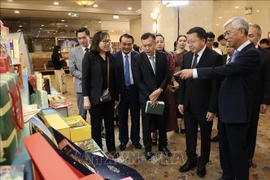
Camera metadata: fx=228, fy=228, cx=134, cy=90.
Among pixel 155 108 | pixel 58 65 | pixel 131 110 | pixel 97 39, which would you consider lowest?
pixel 131 110

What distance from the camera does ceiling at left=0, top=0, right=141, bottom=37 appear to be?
388 inches

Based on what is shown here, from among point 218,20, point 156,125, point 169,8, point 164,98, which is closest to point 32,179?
point 164,98

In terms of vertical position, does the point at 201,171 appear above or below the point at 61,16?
below

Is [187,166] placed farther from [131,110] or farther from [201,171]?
[131,110]

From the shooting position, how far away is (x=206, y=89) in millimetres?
2205

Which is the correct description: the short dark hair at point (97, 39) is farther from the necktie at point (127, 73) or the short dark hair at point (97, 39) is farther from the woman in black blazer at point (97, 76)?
the necktie at point (127, 73)

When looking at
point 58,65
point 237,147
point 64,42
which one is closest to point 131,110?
point 237,147

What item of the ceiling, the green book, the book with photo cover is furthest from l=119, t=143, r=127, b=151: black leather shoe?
the ceiling

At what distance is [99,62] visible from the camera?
2.44m

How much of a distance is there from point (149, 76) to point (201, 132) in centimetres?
84

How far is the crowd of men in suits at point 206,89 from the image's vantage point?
1817mm

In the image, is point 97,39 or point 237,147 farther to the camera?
point 97,39

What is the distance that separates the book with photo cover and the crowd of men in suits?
165 cm

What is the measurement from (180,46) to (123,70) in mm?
1116
